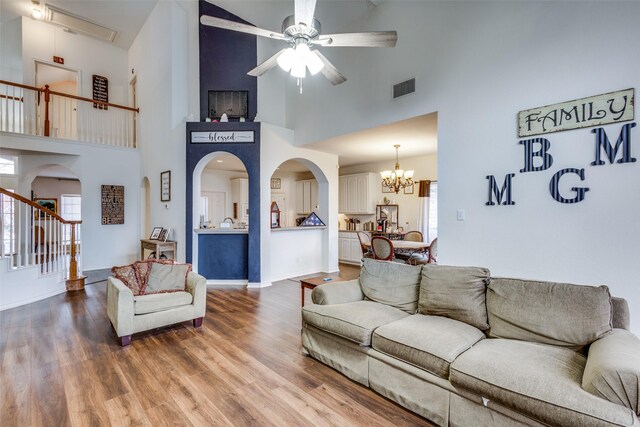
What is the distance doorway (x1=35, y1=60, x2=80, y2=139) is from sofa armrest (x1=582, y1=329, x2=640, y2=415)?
9074 mm

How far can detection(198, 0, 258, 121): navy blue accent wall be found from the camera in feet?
18.6

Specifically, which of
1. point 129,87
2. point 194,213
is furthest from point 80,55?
point 194,213

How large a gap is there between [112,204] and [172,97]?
303 centimetres

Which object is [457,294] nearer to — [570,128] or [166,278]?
[570,128]

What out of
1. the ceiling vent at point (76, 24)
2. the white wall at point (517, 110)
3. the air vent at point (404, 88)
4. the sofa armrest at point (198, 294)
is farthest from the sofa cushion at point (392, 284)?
the ceiling vent at point (76, 24)

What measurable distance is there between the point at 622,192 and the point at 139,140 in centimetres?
844

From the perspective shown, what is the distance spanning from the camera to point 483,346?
1.93 meters

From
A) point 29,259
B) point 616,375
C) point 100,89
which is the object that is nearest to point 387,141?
point 616,375

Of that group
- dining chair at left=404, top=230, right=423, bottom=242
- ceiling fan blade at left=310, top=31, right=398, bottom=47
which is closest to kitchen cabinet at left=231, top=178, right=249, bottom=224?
dining chair at left=404, top=230, right=423, bottom=242

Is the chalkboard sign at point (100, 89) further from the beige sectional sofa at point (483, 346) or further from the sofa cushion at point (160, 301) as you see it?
the beige sectional sofa at point (483, 346)

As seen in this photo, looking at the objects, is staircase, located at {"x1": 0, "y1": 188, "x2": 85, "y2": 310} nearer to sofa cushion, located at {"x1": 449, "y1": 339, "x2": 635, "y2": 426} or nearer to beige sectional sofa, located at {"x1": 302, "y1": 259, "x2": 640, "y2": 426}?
beige sectional sofa, located at {"x1": 302, "y1": 259, "x2": 640, "y2": 426}

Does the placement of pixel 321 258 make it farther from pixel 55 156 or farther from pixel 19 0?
pixel 19 0

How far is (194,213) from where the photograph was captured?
5.29 m

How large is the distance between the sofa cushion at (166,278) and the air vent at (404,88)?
3537mm
